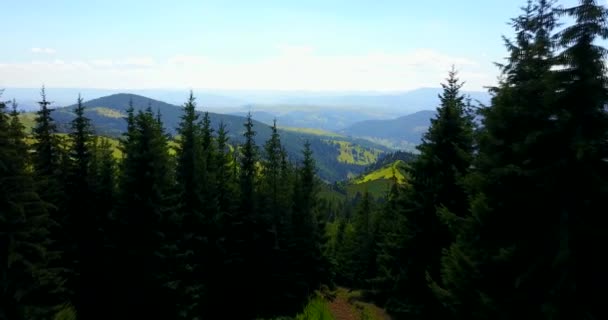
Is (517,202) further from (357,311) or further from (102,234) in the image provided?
(102,234)

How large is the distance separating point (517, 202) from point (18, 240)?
58.7 ft

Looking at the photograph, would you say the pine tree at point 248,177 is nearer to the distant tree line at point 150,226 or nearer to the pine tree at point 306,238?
the distant tree line at point 150,226

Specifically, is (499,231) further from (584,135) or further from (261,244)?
(261,244)

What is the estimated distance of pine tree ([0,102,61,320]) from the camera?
17.0m

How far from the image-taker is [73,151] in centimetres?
2939

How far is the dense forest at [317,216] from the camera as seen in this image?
1077 cm

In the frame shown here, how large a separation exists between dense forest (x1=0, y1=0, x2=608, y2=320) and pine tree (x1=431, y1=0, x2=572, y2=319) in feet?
0.15

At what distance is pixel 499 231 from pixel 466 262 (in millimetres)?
1319

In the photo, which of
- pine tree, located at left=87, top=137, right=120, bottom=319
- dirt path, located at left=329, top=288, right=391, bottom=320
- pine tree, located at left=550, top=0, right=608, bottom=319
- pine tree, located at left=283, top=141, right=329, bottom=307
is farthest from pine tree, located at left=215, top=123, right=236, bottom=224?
pine tree, located at left=550, top=0, right=608, bottom=319

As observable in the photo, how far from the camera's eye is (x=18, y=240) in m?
17.3

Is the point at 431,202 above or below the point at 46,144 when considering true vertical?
below

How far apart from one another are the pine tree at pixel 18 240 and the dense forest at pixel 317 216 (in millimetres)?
64

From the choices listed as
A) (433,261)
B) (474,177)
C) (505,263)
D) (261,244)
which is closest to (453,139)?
(433,261)

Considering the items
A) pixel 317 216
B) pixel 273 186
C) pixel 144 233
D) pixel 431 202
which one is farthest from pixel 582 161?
pixel 317 216
